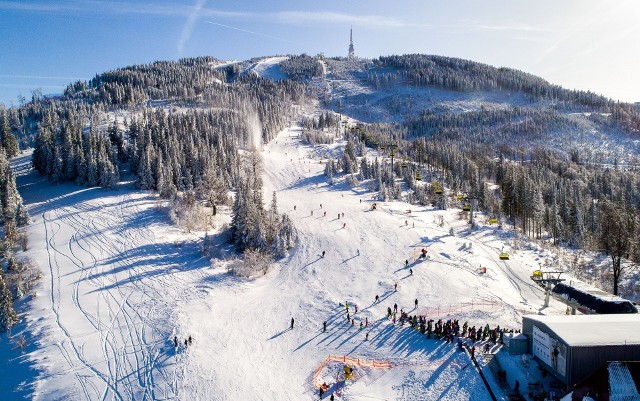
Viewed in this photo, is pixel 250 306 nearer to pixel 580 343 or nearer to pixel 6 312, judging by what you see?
pixel 6 312

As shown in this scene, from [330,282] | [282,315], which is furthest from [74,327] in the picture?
[330,282]

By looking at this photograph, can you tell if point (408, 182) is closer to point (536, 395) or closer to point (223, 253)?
point (223, 253)

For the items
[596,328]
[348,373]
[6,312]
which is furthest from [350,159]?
[6,312]

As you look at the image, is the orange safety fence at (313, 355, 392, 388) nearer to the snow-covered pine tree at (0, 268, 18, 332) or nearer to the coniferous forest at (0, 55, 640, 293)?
the coniferous forest at (0, 55, 640, 293)

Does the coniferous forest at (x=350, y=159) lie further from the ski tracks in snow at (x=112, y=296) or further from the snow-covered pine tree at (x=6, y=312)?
the snow-covered pine tree at (x=6, y=312)

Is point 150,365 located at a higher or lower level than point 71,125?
lower

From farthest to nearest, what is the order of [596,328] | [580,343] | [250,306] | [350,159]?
1. [350,159]
2. [250,306]
3. [596,328]
4. [580,343]

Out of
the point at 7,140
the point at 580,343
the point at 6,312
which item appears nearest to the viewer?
the point at 580,343
